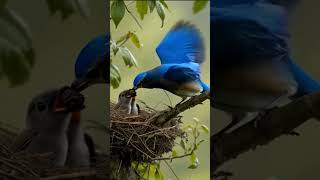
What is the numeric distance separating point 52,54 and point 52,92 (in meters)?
0.12

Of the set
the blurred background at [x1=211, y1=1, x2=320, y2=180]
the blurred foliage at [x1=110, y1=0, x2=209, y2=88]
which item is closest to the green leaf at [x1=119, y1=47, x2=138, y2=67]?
the blurred foliage at [x1=110, y1=0, x2=209, y2=88]

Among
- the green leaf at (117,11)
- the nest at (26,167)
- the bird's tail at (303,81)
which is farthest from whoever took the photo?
the green leaf at (117,11)

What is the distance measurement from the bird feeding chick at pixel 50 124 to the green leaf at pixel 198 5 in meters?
0.63

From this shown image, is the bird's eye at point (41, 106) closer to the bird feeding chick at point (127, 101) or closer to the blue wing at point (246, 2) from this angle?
the bird feeding chick at point (127, 101)

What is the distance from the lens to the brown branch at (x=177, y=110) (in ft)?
6.25

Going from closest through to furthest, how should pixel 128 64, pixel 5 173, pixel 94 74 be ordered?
1. pixel 5 173
2. pixel 94 74
3. pixel 128 64

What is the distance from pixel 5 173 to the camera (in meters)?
1.45

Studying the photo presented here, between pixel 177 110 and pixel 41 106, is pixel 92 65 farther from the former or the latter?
pixel 177 110

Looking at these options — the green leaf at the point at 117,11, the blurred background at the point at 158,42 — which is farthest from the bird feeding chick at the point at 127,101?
the green leaf at the point at 117,11

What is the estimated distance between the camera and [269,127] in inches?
65.6

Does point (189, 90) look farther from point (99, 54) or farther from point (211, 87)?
point (99, 54)

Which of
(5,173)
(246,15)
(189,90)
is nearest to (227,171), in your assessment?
(189,90)

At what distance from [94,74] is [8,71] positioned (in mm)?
A: 278

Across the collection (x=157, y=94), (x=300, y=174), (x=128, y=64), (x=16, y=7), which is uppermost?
(x=16, y=7)
